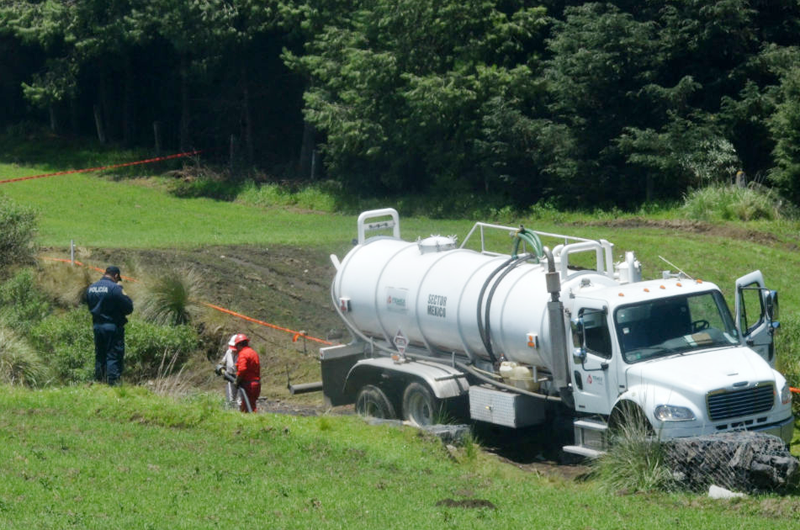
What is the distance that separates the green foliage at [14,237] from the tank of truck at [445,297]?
8.27m

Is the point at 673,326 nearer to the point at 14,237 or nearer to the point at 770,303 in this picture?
the point at 770,303

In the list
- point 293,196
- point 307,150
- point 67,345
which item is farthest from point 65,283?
point 307,150

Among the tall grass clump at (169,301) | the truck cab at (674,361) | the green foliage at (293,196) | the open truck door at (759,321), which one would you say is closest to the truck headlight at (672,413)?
the truck cab at (674,361)

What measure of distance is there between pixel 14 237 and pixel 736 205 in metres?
17.4

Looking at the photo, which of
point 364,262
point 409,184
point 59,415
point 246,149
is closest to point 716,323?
point 364,262

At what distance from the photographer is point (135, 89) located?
4884 centimetres

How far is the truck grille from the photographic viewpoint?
10938 mm

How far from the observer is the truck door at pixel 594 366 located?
39.1ft

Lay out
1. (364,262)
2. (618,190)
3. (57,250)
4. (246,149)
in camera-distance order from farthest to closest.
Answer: (246,149) < (618,190) < (57,250) < (364,262)

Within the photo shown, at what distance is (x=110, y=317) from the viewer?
14.9m

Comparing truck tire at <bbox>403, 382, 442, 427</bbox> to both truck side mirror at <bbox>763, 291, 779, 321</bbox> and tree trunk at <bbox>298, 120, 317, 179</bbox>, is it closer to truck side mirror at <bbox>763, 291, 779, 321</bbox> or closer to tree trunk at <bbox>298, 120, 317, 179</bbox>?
truck side mirror at <bbox>763, 291, 779, 321</bbox>

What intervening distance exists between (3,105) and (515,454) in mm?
43910

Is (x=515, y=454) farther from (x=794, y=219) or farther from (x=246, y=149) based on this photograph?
(x=246, y=149)

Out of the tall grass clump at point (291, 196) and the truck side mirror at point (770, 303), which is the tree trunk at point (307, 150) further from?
the truck side mirror at point (770, 303)
